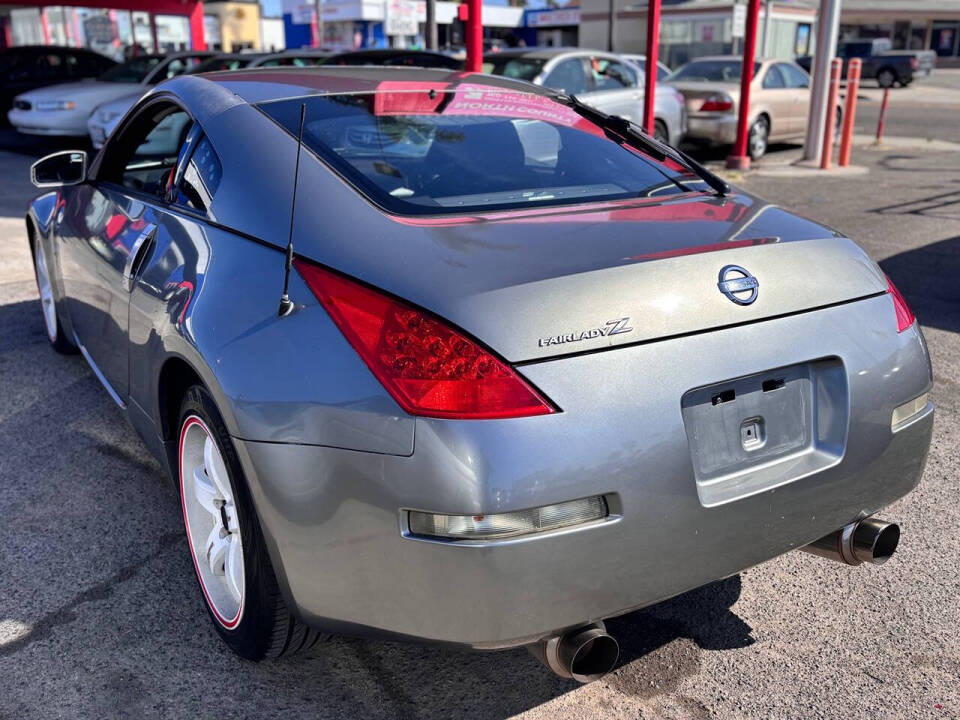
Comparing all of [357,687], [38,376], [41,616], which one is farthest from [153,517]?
[38,376]

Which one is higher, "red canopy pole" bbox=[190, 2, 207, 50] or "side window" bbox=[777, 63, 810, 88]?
"red canopy pole" bbox=[190, 2, 207, 50]

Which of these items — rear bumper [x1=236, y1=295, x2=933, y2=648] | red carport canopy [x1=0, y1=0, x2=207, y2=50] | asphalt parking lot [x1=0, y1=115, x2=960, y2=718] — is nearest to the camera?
rear bumper [x1=236, y1=295, x2=933, y2=648]

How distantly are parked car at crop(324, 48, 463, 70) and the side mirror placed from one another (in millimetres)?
8561

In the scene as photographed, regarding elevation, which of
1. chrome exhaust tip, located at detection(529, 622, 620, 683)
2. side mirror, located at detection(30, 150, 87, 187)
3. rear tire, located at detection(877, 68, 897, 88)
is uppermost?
side mirror, located at detection(30, 150, 87, 187)

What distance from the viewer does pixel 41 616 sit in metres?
2.83

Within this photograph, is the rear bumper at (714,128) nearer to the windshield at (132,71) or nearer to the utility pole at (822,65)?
the utility pole at (822,65)

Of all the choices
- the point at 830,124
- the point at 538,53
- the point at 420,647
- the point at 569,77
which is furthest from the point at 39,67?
the point at 420,647

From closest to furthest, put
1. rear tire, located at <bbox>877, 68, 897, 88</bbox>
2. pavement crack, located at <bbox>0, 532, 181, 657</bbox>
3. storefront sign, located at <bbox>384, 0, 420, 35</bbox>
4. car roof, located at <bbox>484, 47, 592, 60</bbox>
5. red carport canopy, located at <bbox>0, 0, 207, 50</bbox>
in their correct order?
pavement crack, located at <bbox>0, 532, 181, 657</bbox> → car roof, located at <bbox>484, 47, 592, 60</bbox> → red carport canopy, located at <bbox>0, 0, 207, 50</bbox> → rear tire, located at <bbox>877, 68, 897, 88</bbox> → storefront sign, located at <bbox>384, 0, 420, 35</bbox>

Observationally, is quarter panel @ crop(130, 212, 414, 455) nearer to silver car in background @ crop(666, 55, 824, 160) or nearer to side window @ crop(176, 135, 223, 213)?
side window @ crop(176, 135, 223, 213)

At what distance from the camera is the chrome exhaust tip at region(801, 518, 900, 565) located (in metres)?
2.47

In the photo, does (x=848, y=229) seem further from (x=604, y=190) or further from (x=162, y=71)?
(x=162, y=71)

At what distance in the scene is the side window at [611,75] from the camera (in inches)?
472

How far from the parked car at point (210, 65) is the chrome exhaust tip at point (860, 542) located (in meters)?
11.3

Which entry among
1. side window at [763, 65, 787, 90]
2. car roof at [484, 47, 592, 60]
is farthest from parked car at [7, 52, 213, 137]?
side window at [763, 65, 787, 90]
